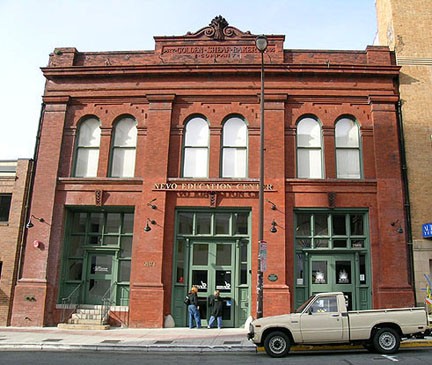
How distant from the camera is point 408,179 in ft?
57.5

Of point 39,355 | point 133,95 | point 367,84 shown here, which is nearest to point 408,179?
point 367,84

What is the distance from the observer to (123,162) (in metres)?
18.8

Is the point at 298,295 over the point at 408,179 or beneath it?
beneath

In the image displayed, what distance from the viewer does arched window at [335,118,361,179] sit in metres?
18.2

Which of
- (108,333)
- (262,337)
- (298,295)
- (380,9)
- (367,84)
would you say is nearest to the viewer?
(262,337)

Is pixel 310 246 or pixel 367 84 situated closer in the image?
pixel 310 246

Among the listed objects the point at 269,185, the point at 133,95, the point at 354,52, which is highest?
the point at 354,52

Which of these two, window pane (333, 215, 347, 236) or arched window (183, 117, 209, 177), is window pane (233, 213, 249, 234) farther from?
window pane (333, 215, 347, 236)

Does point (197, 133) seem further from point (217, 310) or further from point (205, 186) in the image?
point (217, 310)

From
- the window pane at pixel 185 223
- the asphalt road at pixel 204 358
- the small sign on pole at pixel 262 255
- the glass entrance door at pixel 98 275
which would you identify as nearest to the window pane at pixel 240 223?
the window pane at pixel 185 223

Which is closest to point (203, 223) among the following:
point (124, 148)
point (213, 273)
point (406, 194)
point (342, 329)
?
point (213, 273)

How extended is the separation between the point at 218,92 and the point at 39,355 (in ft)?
40.3

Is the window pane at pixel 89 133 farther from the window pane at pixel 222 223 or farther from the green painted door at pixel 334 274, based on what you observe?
→ the green painted door at pixel 334 274

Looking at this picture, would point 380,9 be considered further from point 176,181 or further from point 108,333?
point 108,333
